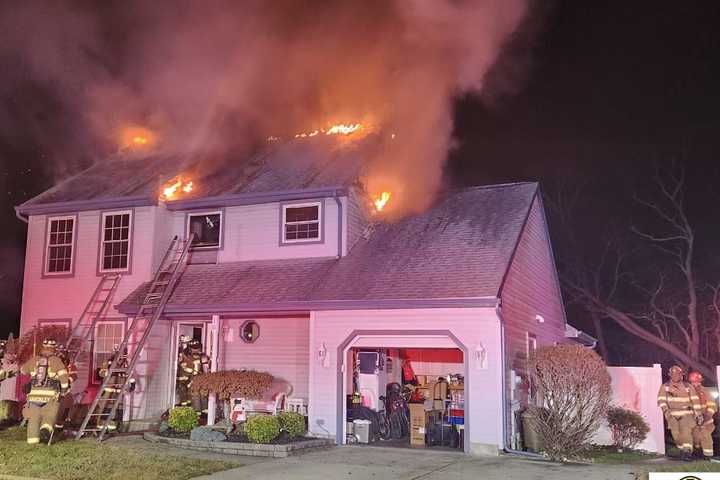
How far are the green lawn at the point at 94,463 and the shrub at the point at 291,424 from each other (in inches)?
90.7

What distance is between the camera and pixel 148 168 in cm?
1975

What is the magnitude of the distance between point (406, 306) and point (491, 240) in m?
2.82

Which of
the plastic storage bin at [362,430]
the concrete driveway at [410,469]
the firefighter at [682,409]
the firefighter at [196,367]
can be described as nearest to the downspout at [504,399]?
the concrete driveway at [410,469]

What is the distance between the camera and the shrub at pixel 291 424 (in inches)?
523

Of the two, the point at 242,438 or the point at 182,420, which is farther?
the point at 182,420

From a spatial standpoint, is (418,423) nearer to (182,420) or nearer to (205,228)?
(182,420)

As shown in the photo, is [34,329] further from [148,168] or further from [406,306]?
[406,306]

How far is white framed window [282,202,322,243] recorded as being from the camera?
16.6m

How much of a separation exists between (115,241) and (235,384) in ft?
19.2

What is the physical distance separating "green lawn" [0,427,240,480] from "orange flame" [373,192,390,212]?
8583 millimetres

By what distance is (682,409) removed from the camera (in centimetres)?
1259

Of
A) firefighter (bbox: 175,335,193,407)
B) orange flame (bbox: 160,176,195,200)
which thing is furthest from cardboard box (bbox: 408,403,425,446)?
orange flame (bbox: 160,176,195,200)

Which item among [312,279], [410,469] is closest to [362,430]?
[410,469]

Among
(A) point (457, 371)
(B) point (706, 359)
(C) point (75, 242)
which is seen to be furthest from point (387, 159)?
(B) point (706, 359)
